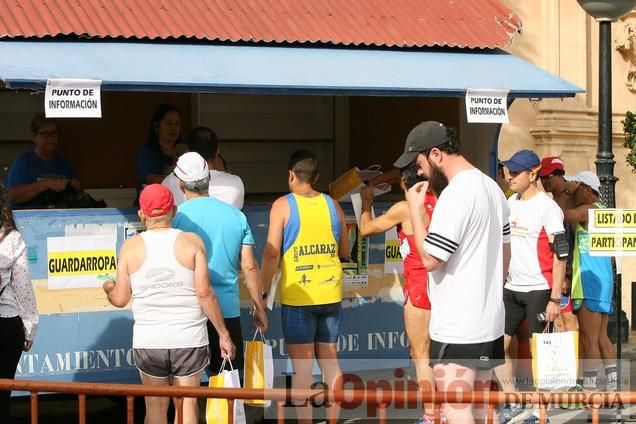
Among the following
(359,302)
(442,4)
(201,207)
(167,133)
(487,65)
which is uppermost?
(442,4)

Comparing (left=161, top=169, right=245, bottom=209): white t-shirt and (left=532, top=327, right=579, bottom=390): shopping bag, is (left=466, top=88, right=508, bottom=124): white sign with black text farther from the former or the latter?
(left=161, top=169, right=245, bottom=209): white t-shirt

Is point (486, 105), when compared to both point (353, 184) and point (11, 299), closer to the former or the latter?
point (353, 184)

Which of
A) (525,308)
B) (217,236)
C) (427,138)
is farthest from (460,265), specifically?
(525,308)

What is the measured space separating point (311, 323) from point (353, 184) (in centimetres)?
137

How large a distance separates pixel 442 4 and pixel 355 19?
38.9 inches

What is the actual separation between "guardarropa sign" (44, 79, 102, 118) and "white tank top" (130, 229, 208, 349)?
1370 millimetres

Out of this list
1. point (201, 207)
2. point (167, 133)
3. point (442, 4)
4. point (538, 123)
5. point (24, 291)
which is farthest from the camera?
point (538, 123)

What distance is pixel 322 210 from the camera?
7957 millimetres

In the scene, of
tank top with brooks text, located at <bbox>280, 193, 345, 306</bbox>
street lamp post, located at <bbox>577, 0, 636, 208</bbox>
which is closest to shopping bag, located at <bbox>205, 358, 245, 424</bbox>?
tank top with brooks text, located at <bbox>280, 193, 345, 306</bbox>

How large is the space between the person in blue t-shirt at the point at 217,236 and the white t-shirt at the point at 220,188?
50 cm

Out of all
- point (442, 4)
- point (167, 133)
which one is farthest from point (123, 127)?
point (442, 4)

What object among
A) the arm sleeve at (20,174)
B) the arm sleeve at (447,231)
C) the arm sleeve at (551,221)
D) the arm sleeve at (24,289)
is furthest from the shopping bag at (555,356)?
the arm sleeve at (20,174)

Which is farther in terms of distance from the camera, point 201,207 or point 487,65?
point 487,65

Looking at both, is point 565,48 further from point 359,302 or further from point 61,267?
point 61,267
